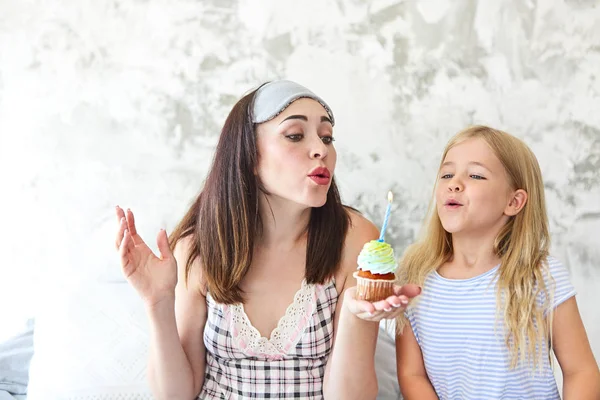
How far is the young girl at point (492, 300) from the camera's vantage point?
1658mm

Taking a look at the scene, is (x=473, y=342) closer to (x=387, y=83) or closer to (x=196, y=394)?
(x=196, y=394)

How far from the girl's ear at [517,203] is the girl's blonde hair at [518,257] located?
0.05ft

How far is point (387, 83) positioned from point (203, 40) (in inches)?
30.6

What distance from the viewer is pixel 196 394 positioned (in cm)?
178

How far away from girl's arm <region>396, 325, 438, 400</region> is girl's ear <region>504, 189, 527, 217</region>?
438 millimetres

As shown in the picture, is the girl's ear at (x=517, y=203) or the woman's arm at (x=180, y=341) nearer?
the woman's arm at (x=180, y=341)

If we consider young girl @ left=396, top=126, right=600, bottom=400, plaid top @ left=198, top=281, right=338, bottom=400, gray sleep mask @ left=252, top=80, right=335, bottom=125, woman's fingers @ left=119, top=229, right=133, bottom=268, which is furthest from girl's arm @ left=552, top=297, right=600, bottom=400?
woman's fingers @ left=119, top=229, right=133, bottom=268

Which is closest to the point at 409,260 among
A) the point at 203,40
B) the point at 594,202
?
the point at 594,202

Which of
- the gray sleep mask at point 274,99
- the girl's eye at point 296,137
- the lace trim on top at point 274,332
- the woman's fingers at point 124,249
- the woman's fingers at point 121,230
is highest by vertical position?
the gray sleep mask at point 274,99

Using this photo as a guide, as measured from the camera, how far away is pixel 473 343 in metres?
1.70

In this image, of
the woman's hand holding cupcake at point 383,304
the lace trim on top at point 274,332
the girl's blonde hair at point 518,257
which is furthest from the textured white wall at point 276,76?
the woman's hand holding cupcake at point 383,304

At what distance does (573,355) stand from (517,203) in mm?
432

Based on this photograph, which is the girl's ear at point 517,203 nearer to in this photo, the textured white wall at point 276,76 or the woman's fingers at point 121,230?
the textured white wall at point 276,76

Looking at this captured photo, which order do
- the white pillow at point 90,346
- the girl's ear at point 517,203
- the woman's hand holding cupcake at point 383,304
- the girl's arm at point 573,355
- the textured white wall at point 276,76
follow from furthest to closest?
the textured white wall at point 276,76 < the white pillow at point 90,346 < the girl's ear at point 517,203 < the girl's arm at point 573,355 < the woman's hand holding cupcake at point 383,304
